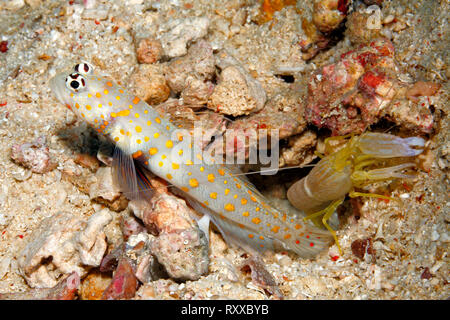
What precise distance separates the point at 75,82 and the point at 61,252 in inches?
61.5

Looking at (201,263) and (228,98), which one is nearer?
(201,263)

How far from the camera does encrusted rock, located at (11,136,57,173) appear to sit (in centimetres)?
326

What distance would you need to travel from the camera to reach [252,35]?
13.4 ft

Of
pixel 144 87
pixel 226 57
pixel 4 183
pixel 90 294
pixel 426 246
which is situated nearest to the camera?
pixel 426 246

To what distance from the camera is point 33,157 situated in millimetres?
3279

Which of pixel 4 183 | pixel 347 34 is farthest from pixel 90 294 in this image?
pixel 347 34

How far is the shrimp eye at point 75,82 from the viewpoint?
2969 millimetres

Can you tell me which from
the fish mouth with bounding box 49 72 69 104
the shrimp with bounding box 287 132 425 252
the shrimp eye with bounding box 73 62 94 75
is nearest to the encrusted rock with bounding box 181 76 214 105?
the shrimp eye with bounding box 73 62 94 75

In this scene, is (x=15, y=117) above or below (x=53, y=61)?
below

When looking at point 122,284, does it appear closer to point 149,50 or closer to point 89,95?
point 89,95

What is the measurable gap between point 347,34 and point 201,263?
2897mm

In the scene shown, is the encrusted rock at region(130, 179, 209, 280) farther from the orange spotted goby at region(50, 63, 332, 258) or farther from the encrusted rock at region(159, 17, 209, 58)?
the encrusted rock at region(159, 17, 209, 58)
